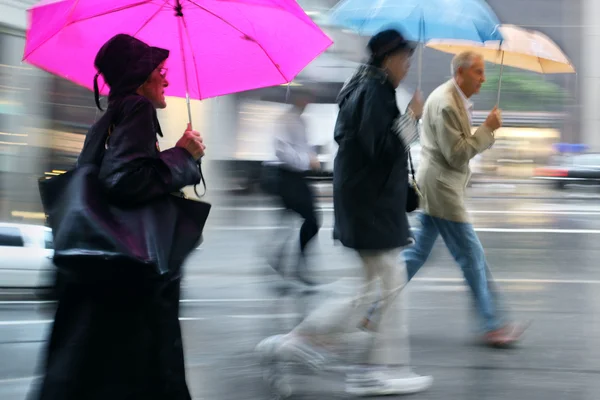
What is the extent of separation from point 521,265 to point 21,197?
6.00 metres

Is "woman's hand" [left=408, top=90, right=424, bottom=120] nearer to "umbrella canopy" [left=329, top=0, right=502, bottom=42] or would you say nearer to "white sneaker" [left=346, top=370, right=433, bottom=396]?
"umbrella canopy" [left=329, top=0, right=502, bottom=42]

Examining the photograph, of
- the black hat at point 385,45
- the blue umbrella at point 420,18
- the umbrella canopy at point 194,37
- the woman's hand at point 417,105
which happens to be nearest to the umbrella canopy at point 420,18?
the blue umbrella at point 420,18

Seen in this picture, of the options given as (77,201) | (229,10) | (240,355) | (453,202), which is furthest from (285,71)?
(240,355)

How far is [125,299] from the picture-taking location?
2.83m

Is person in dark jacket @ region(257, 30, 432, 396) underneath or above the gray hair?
underneath

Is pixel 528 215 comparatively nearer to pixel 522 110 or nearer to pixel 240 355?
pixel 240 355

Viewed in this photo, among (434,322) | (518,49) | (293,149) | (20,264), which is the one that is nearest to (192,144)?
(518,49)

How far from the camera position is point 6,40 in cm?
1087

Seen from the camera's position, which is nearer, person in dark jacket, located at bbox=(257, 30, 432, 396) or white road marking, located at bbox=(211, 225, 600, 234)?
person in dark jacket, located at bbox=(257, 30, 432, 396)

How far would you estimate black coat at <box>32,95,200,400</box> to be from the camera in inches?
110

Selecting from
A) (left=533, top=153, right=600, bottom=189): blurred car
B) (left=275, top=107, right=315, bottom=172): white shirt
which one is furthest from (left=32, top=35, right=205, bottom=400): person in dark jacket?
(left=533, top=153, right=600, bottom=189): blurred car

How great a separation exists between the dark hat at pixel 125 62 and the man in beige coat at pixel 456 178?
270 cm

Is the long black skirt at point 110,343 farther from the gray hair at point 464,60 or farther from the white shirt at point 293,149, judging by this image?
the white shirt at point 293,149

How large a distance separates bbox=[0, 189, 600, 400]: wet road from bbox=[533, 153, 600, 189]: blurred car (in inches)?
459
